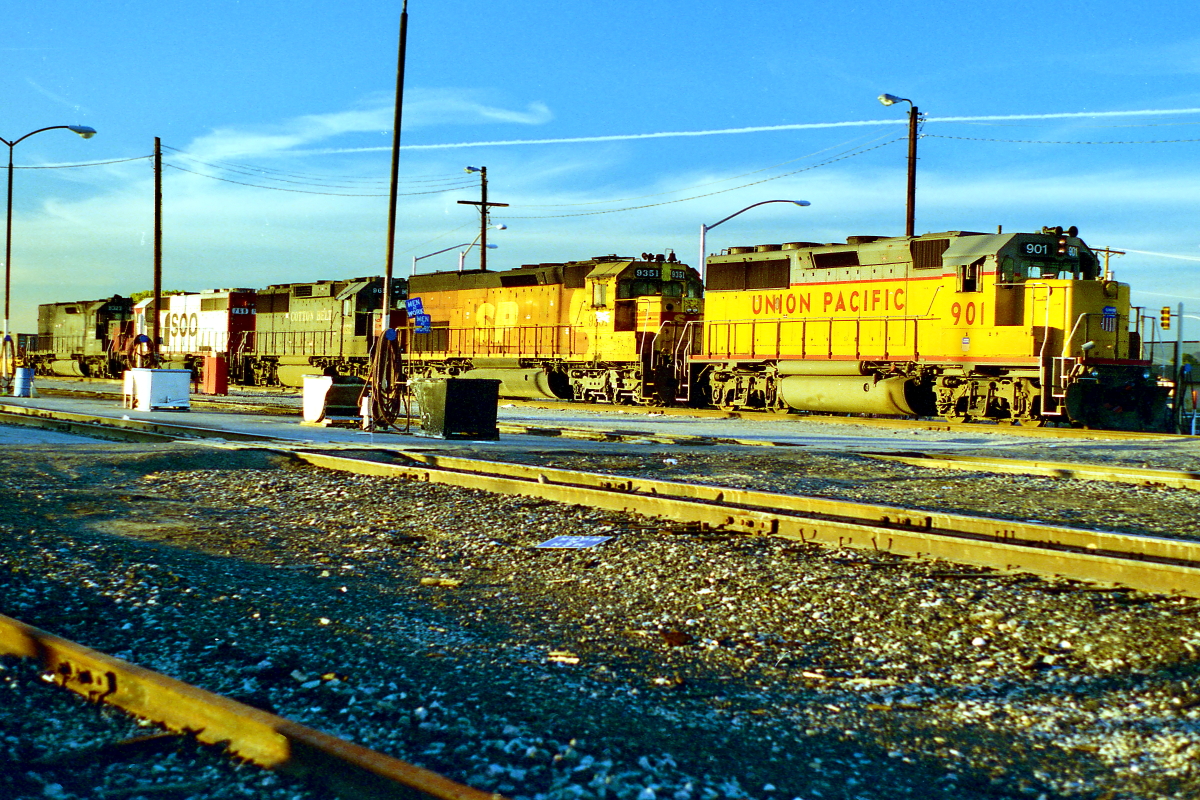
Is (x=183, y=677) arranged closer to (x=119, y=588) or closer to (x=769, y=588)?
(x=119, y=588)

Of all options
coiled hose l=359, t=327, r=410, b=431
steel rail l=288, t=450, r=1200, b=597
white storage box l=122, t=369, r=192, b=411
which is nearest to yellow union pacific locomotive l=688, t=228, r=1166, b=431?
coiled hose l=359, t=327, r=410, b=431

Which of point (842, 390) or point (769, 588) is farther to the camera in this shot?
point (842, 390)

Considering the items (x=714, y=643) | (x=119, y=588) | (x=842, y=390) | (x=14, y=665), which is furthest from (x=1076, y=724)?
(x=842, y=390)

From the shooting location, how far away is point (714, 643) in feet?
15.3

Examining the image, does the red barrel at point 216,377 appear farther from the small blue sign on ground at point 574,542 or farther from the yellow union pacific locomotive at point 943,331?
the small blue sign on ground at point 574,542

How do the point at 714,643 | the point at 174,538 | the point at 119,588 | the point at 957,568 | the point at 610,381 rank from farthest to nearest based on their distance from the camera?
the point at 610,381, the point at 174,538, the point at 957,568, the point at 119,588, the point at 714,643

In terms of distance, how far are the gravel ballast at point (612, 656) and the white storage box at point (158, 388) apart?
54.3ft

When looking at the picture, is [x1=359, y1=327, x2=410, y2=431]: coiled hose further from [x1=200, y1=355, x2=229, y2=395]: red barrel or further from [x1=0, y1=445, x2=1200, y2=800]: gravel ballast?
[x1=200, y1=355, x2=229, y2=395]: red barrel

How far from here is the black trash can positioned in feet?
52.0

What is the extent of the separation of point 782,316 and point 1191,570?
18.2 metres

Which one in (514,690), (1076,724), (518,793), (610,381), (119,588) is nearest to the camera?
(518,793)

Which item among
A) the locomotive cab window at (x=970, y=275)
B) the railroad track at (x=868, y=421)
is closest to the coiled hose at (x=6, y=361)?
the railroad track at (x=868, y=421)

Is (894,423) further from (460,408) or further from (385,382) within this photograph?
(385,382)

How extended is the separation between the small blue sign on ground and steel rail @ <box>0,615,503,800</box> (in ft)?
11.2
